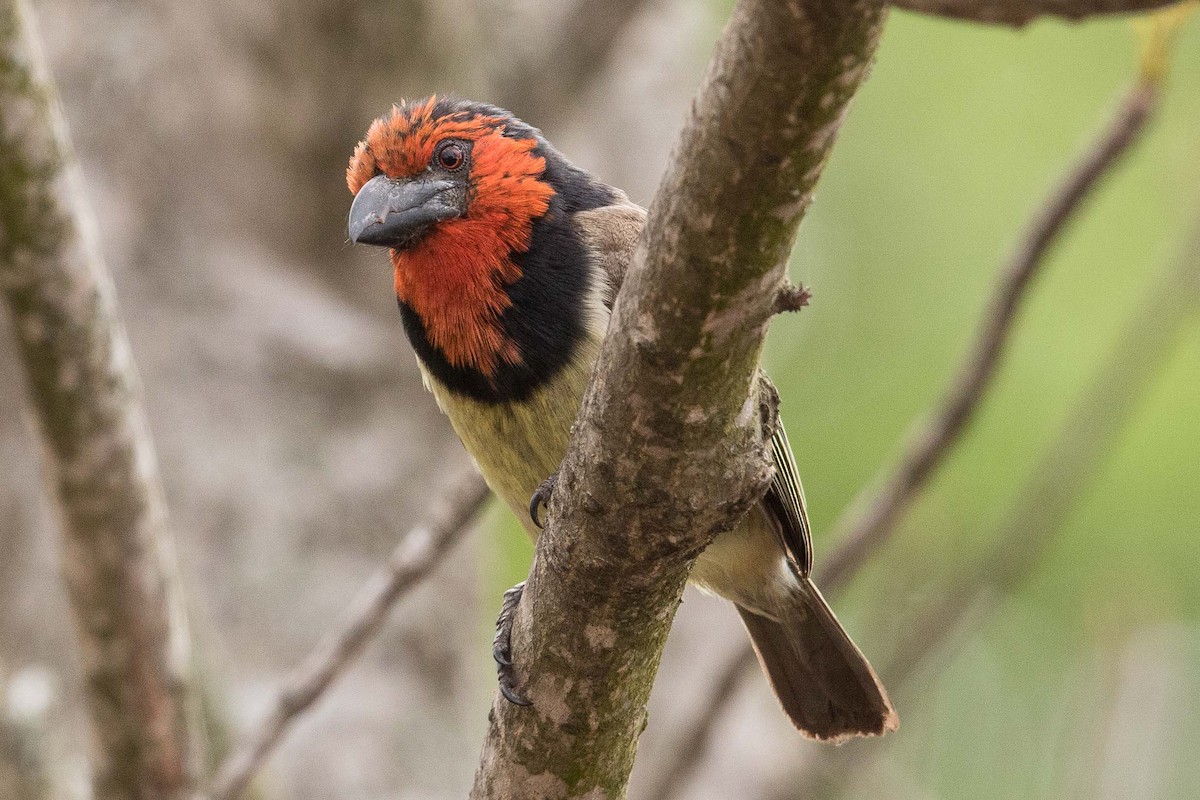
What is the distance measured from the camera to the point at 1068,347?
7.19 m

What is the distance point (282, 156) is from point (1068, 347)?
423cm

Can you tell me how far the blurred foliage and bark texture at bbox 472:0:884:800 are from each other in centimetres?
337

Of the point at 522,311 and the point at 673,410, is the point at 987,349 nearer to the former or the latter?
the point at 522,311

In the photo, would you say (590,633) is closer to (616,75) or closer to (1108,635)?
(1108,635)

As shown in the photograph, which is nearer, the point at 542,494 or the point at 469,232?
the point at 542,494

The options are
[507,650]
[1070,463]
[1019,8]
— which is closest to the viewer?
[1019,8]

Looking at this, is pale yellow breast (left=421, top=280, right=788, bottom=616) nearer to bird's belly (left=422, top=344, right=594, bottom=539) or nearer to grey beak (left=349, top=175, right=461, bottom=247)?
bird's belly (left=422, top=344, right=594, bottom=539)

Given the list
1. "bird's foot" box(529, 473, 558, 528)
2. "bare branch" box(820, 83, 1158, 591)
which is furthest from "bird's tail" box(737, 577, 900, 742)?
"bird's foot" box(529, 473, 558, 528)

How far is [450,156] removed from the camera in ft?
9.87

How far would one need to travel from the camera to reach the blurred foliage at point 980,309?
664 cm

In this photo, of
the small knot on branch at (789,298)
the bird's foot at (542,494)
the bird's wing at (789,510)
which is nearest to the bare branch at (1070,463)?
the bird's wing at (789,510)

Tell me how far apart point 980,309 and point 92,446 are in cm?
550

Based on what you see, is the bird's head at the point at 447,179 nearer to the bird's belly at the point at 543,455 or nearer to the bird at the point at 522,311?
the bird at the point at 522,311

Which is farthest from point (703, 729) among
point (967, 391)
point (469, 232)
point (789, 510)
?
point (469, 232)
